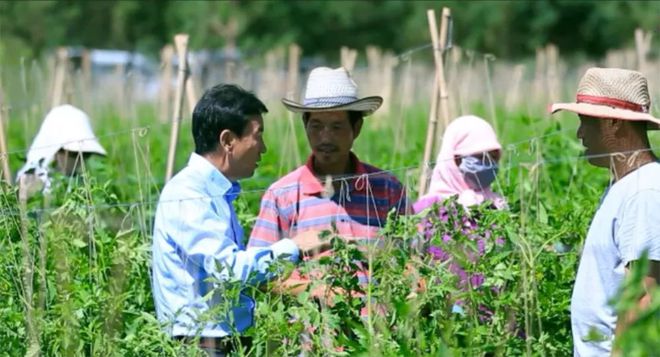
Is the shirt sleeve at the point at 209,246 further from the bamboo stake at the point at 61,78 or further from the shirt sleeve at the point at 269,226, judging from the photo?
the bamboo stake at the point at 61,78

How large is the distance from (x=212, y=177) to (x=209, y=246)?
0.29 m

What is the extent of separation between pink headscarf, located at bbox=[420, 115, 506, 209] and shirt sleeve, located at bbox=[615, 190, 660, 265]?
1.60 metres

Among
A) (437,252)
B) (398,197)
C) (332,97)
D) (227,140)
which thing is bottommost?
(437,252)

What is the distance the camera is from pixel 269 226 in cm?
444

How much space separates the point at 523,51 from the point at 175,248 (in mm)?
32911

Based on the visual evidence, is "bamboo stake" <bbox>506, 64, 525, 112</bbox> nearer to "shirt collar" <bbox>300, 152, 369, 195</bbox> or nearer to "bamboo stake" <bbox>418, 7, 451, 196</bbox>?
"bamboo stake" <bbox>418, 7, 451, 196</bbox>

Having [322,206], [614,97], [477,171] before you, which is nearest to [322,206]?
[322,206]

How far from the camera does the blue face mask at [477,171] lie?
525cm

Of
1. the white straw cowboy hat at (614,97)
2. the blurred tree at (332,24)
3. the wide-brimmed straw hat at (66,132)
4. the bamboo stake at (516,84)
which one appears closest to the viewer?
the white straw cowboy hat at (614,97)

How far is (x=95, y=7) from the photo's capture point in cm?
3312

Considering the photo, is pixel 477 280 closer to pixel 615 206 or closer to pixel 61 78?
pixel 615 206

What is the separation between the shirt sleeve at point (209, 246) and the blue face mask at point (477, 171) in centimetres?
143

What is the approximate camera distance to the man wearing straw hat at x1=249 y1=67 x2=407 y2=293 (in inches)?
175

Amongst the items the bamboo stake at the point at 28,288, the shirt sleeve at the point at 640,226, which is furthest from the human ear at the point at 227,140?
the shirt sleeve at the point at 640,226
